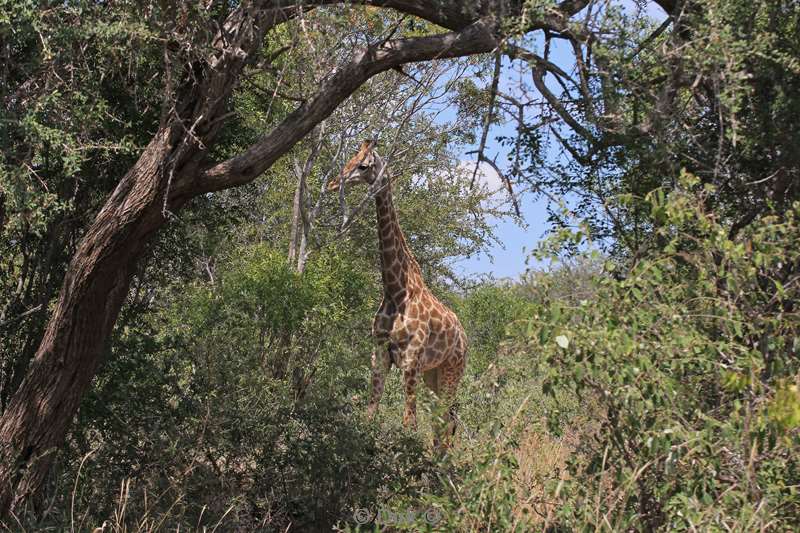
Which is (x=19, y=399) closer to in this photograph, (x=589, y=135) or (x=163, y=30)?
(x=163, y=30)

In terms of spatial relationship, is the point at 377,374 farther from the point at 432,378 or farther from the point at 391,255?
Result: the point at 432,378

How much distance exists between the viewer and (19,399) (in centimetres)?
579

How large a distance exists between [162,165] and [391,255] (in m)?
3.62

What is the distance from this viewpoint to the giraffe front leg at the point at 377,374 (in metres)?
8.34

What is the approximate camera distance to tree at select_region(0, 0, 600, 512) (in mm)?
5660

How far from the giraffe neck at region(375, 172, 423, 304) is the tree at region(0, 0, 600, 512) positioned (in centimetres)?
300

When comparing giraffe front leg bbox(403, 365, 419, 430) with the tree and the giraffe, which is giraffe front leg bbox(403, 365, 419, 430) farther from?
the tree

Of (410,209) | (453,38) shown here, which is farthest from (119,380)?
(410,209)

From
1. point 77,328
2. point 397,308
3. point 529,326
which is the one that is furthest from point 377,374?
point 529,326

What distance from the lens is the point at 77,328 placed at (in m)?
5.78

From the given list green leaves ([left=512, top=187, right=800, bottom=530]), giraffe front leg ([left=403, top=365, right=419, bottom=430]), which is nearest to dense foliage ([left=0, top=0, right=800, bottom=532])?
green leaves ([left=512, top=187, right=800, bottom=530])

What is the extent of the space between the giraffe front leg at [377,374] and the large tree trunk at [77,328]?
2.90 metres

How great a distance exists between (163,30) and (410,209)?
14.0 metres

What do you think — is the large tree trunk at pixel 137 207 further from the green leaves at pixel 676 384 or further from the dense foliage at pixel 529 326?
the green leaves at pixel 676 384
